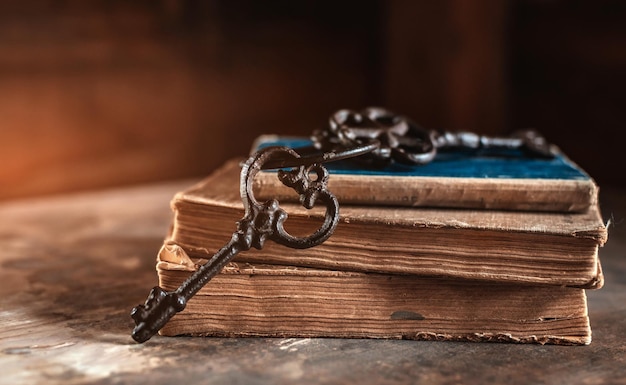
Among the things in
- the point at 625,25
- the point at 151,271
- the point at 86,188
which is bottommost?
the point at 86,188

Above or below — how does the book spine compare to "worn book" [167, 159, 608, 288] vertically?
above

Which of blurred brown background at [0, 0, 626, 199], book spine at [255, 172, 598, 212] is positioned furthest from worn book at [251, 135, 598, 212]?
blurred brown background at [0, 0, 626, 199]

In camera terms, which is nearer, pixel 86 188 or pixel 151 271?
pixel 151 271

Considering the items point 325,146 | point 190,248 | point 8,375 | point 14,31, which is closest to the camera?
point 8,375

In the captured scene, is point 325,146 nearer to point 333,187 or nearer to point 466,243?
point 333,187

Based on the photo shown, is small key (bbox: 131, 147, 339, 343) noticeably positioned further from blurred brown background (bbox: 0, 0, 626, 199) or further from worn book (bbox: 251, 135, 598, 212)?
blurred brown background (bbox: 0, 0, 626, 199)

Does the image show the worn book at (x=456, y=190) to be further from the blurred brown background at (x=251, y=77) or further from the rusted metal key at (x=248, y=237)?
the blurred brown background at (x=251, y=77)

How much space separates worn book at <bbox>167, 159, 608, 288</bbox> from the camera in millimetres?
809

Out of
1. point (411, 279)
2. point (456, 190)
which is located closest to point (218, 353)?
point (411, 279)

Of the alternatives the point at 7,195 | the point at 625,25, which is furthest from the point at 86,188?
the point at 625,25

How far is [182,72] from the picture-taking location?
218 cm

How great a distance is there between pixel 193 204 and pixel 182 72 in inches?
52.9

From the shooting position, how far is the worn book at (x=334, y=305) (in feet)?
2.74

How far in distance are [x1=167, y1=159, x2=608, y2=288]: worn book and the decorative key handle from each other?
12 cm
